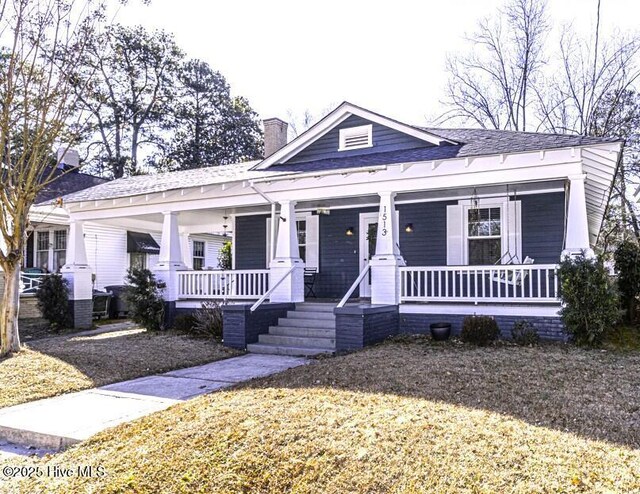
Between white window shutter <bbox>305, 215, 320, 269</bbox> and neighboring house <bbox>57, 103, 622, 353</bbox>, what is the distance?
0.03 m

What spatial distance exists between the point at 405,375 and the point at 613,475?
119 inches

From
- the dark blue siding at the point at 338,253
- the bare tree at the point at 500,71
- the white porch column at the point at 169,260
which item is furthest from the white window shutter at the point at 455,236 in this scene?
the bare tree at the point at 500,71

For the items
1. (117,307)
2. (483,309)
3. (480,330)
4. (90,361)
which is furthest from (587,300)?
(117,307)

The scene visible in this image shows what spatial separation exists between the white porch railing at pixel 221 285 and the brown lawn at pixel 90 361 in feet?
4.54

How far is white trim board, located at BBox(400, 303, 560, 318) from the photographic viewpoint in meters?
8.91

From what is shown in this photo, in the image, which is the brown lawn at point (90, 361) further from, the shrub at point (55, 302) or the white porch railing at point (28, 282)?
the white porch railing at point (28, 282)

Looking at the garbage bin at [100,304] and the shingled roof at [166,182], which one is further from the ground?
the shingled roof at [166,182]

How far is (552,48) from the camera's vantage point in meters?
23.9

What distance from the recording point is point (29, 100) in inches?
355

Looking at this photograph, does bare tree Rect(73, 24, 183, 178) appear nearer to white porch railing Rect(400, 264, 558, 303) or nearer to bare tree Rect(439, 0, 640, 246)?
bare tree Rect(439, 0, 640, 246)

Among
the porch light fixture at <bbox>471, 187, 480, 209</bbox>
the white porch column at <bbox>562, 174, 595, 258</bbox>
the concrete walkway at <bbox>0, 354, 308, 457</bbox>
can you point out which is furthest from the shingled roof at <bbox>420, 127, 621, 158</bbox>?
the concrete walkway at <bbox>0, 354, 308, 457</bbox>

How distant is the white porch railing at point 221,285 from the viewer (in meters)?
11.8

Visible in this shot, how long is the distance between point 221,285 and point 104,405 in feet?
20.2

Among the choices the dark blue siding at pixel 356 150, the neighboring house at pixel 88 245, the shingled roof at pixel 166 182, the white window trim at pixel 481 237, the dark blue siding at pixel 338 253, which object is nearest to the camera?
the white window trim at pixel 481 237
